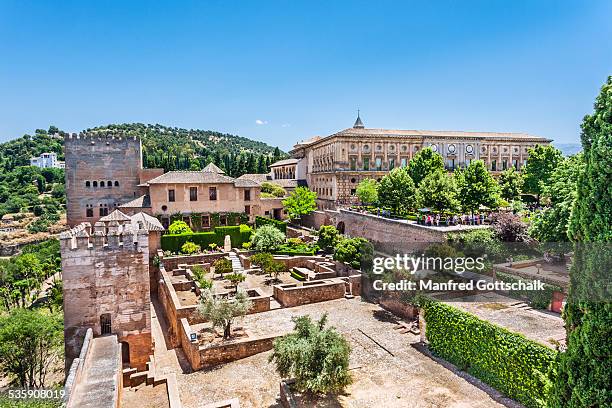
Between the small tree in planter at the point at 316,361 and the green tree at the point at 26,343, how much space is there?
1202cm

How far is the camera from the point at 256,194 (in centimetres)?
3788

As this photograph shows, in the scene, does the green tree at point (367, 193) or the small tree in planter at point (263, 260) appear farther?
the green tree at point (367, 193)

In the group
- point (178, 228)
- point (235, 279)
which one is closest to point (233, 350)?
point (235, 279)

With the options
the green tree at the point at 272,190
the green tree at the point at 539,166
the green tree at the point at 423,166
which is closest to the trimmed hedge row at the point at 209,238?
the green tree at the point at 272,190

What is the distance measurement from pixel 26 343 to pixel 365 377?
14761 mm

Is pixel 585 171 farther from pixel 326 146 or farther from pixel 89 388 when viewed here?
pixel 326 146

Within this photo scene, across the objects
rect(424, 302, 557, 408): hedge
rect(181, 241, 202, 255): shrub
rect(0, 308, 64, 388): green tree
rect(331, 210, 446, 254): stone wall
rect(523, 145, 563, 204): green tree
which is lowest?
rect(0, 308, 64, 388): green tree

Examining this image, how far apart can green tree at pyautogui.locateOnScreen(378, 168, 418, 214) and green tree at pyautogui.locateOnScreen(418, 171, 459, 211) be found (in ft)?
8.00

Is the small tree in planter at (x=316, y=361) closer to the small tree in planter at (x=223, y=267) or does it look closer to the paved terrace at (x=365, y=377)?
the paved terrace at (x=365, y=377)

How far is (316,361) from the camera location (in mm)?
11398

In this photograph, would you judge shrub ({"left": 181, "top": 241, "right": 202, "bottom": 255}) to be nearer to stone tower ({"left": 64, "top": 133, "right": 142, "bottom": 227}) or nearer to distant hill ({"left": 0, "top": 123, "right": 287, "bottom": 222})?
stone tower ({"left": 64, "top": 133, "right": 142, "bottom": 227})

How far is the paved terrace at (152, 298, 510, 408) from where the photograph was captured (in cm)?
1142

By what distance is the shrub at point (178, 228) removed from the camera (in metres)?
31.4

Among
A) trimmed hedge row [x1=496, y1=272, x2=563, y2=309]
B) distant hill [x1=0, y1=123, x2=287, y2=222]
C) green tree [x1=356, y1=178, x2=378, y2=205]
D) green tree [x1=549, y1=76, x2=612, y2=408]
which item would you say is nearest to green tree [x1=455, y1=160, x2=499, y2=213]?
green tree [x1=356, y1=178, x2=378, y2=205]
